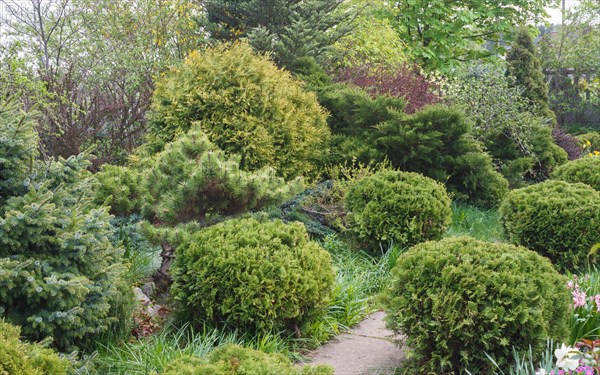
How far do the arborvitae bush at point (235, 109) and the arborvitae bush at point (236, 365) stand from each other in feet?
13.2

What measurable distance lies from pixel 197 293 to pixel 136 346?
530mm

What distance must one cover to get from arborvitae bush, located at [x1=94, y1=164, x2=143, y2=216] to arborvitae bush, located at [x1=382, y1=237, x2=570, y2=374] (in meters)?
2.86

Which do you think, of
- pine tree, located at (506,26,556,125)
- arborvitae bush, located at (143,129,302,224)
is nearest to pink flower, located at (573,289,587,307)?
arborvitae bush, located at (143,129,302,224)

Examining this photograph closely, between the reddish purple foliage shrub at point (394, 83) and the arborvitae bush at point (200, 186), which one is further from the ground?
the reddish purple foliage shrub at point (394, 83)

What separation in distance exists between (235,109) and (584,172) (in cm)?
426

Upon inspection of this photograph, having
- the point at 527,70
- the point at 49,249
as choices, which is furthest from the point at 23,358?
the point at 527,70

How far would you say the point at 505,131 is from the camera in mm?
9102

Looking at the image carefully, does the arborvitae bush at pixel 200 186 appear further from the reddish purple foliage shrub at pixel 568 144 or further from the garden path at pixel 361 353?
the reddish purple foliage shrub at pixel 568 144

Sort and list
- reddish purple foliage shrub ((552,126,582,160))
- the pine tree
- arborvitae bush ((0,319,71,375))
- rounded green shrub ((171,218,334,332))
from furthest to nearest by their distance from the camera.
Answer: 1. the pine tree
2. reddish purple foliage shrub ((552,126,582,160))
3. rounded green shrub ((171,218,334,332))
4. arborvitae bush ((0,319,71,375))

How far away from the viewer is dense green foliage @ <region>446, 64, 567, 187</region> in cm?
871

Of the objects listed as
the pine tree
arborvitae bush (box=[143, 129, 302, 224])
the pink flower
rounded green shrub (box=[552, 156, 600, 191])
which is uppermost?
the pine tree

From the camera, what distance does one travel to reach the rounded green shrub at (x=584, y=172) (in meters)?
7.29

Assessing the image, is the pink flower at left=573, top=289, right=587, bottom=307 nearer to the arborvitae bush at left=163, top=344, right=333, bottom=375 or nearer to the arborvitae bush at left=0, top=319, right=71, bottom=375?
the arborvitae bush at left=163, top=344, right=333, bottom=375

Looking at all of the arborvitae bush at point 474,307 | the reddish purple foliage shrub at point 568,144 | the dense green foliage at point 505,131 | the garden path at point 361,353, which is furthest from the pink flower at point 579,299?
the reddish purple foliage shrub at point 568,144
